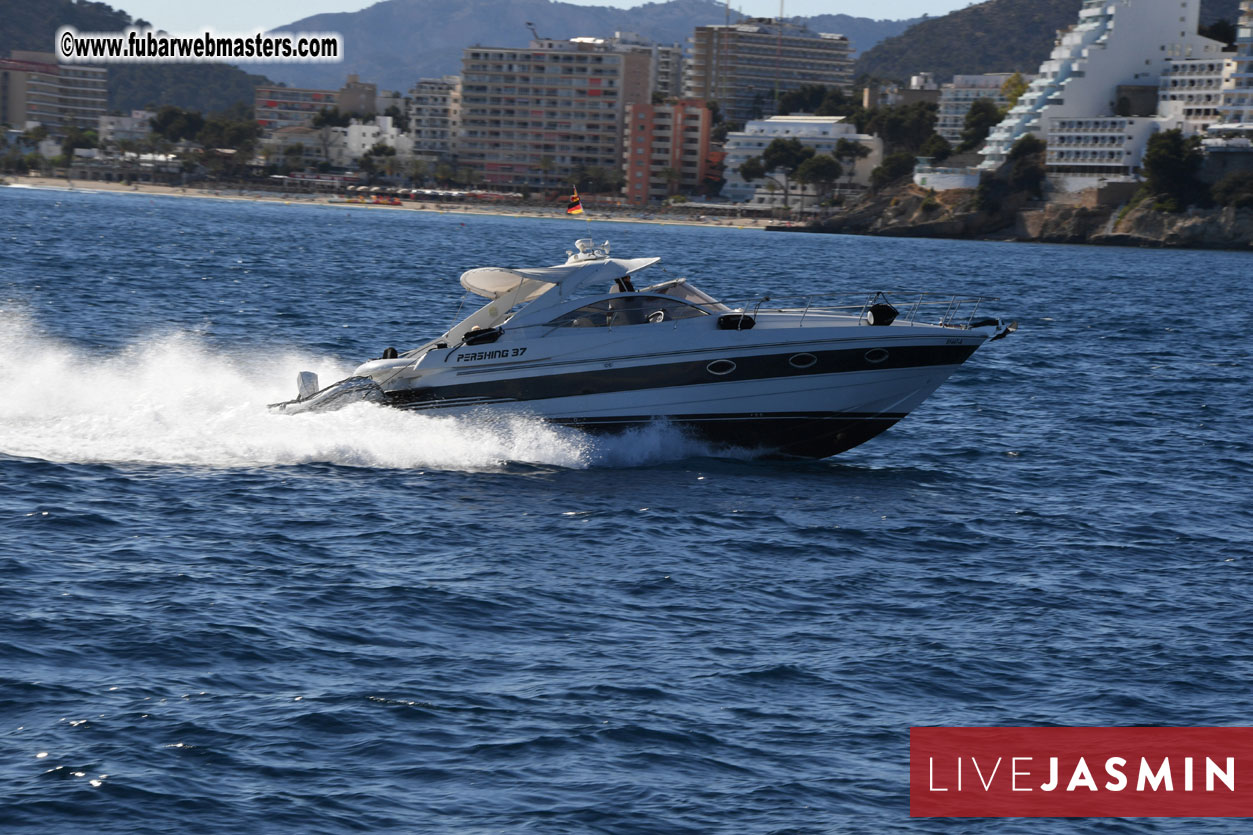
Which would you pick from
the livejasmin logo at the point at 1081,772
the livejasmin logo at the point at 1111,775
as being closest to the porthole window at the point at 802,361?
the livejasmin logo at the point at 1081,772

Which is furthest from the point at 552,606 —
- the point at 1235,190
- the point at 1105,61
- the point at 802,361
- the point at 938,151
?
the point at 1105,61

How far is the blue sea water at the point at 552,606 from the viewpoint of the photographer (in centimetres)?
1123

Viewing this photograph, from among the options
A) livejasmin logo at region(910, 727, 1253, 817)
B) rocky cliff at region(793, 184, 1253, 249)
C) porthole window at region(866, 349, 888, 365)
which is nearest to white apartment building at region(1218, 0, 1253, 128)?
rocky cliff at region(793, 184, 1253, 249)

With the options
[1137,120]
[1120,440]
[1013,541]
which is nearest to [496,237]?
[1137,120]

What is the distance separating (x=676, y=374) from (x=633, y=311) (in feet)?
3.96

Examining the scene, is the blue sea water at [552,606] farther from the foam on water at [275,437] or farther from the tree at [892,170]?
the tree at [892,170]

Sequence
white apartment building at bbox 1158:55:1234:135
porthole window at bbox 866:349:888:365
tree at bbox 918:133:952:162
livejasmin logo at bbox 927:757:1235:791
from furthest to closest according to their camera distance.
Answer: tree at bbox 918:133:952:162 → white apartment building at bbox 1158:55:1234:135 → porthole window at bbox 866:349:888:365 → livejasmin logo at bbox 927:757:1235:791

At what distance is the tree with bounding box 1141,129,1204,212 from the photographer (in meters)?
157

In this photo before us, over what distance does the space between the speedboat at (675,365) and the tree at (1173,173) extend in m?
147

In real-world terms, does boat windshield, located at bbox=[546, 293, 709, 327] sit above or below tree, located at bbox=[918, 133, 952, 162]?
below

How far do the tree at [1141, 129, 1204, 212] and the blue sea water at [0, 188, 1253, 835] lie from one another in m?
137

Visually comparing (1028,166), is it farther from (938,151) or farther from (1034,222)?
(938,151)

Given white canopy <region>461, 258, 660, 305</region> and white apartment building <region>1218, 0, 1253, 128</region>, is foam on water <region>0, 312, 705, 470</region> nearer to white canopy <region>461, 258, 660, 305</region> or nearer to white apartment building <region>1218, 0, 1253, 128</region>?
white canopy <region>461, 258, 660, 305</region>

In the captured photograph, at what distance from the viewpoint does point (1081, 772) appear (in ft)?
39.4
